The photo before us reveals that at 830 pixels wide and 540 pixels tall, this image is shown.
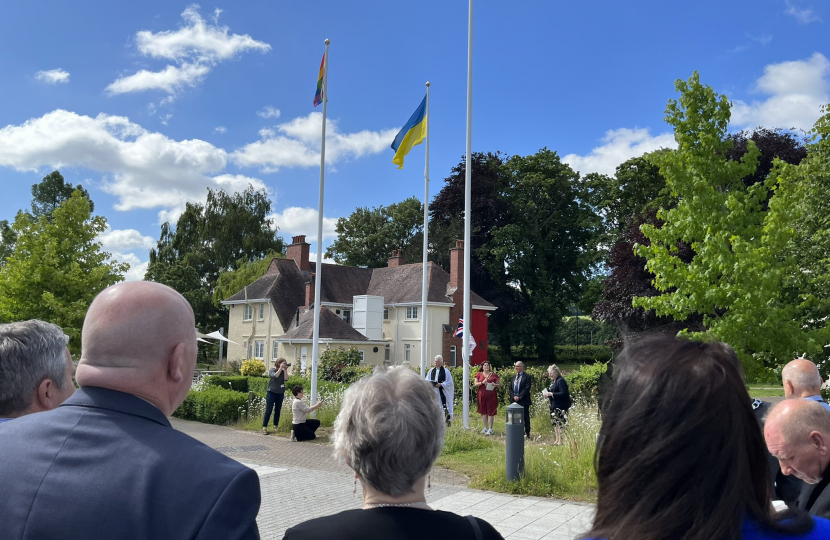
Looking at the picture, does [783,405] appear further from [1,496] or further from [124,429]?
[1,496]

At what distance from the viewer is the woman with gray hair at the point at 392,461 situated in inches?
80.7

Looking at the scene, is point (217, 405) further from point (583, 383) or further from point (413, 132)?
point (583, 383)

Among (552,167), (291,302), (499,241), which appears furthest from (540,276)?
(291,302)

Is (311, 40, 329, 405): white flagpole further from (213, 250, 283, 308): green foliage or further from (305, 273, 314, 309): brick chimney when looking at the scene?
(213, 250, 283, 308): green foliage

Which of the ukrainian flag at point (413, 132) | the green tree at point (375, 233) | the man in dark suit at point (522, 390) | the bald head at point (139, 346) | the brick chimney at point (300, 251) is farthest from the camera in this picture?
the green tree at point (375, 233)

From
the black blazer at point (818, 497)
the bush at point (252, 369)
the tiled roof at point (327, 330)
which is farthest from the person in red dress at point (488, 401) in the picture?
the tiled roof at point (327, 330)

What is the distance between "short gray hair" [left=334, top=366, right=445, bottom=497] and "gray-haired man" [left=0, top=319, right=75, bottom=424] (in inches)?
56.5

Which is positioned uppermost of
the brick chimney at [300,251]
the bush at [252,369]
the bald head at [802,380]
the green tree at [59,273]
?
the brick chimney at [300,251]

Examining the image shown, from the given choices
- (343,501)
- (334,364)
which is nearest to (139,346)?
(343,501)

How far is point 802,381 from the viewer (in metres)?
4.49

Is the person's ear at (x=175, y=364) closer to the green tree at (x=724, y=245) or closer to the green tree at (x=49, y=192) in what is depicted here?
the green tree at (x=724, y=245)

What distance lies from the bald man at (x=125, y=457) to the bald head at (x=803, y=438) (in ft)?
8.35

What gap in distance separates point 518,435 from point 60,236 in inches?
786

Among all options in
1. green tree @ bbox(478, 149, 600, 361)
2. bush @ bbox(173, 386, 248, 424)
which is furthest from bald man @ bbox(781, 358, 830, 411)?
green tree @ bbox(478, 149, 600, 361)
